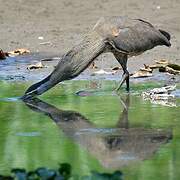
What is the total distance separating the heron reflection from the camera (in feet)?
22.0

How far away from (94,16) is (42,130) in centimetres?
762

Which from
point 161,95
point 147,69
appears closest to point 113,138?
point 161,95

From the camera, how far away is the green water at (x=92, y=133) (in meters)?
6.38

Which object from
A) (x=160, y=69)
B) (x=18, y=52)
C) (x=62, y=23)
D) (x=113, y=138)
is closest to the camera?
(x=113, y=138)

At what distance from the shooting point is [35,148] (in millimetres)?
7051

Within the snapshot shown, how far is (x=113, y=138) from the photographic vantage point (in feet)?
24.2

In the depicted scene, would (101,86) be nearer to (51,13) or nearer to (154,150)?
(154,150)

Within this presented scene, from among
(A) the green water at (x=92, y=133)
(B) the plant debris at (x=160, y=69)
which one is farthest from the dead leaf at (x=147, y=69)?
(A) the green water at (x=92, y=133)

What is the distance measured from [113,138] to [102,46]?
2.36m

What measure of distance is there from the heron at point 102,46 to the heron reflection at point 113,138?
81 cm

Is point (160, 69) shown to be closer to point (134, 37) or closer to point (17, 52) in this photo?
point (134, 37)

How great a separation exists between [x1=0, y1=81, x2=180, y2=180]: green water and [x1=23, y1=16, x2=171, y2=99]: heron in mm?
212

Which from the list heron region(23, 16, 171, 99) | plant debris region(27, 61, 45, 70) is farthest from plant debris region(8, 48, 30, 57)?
heron region(23, 16, 171, 99)

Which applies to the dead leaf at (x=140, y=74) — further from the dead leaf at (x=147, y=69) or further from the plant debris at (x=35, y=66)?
the plant debris at (x=35, y=66)
